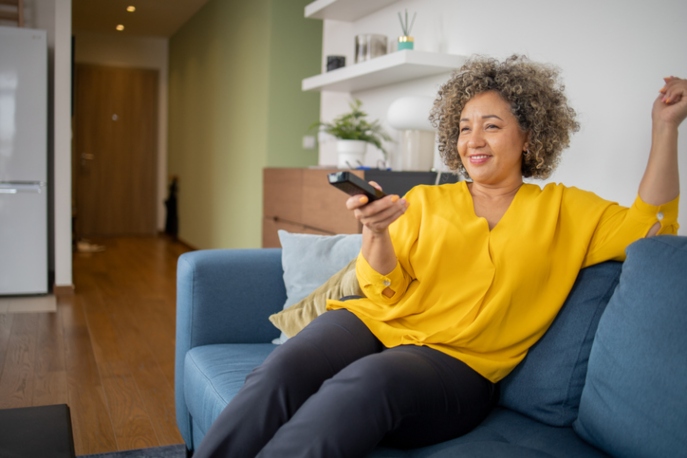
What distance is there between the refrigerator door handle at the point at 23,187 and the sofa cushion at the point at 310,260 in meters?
3.01

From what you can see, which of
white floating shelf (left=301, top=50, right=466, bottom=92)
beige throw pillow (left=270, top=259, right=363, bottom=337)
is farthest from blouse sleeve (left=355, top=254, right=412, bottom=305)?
white floating shelf (left=301, top=50, right=466, bottom=92)

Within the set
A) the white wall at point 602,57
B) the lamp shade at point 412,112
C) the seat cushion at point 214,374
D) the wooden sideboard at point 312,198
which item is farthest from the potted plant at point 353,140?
the seat cushion at point 214,374

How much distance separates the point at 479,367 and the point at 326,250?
86cm

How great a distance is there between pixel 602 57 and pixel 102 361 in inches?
102

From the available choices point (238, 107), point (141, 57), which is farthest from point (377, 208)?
point (141, 57)

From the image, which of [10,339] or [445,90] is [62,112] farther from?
→ [445,90]

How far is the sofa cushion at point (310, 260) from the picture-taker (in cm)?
216

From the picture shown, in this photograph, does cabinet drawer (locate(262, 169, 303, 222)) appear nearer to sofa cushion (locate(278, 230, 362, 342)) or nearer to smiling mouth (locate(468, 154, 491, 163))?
sofa cushion (locate(278, 230, 362, 342))

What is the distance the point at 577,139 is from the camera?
2.34 metres

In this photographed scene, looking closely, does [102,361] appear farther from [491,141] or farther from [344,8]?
[491,141]

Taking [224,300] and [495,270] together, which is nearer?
[495,270]

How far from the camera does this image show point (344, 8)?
12.0 feet

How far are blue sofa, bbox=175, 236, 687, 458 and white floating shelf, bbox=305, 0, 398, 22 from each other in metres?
2.17

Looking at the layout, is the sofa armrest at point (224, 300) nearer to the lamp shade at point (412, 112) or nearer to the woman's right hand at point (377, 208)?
the woman's right hand at point (377, 208)
